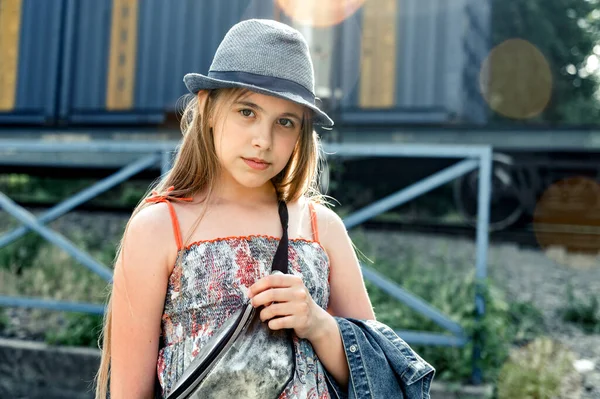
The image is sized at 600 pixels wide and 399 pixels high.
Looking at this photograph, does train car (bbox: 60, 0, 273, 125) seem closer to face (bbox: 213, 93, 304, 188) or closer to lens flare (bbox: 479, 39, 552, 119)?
face (bbox: 213, 93, 304, 188)

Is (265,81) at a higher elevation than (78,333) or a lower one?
→ higher

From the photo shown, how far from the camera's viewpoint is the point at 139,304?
1229 millimetres

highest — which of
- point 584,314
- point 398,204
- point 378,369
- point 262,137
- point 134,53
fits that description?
point 134,53

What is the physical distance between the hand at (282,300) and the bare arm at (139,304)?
0.22 metres

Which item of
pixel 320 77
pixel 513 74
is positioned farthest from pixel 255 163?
pixel 513 74

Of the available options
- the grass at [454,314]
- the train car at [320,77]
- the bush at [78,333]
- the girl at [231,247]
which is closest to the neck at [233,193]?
the girl at [231,247]

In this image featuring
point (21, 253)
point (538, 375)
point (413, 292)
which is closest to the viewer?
point (538, 375)

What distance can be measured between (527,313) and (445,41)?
14.0ft

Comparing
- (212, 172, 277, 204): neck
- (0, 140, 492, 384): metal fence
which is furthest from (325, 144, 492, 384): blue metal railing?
(212, 172, 277, 204): neck

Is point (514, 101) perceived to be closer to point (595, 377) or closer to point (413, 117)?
point (413, 117)

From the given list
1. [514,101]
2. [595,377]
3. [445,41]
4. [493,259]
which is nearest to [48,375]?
[595,377]

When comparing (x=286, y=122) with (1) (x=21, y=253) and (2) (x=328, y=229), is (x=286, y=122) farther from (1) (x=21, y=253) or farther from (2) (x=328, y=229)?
(1) (x=21, y=253)

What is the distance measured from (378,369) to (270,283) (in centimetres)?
32

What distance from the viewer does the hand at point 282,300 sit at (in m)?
1.13
